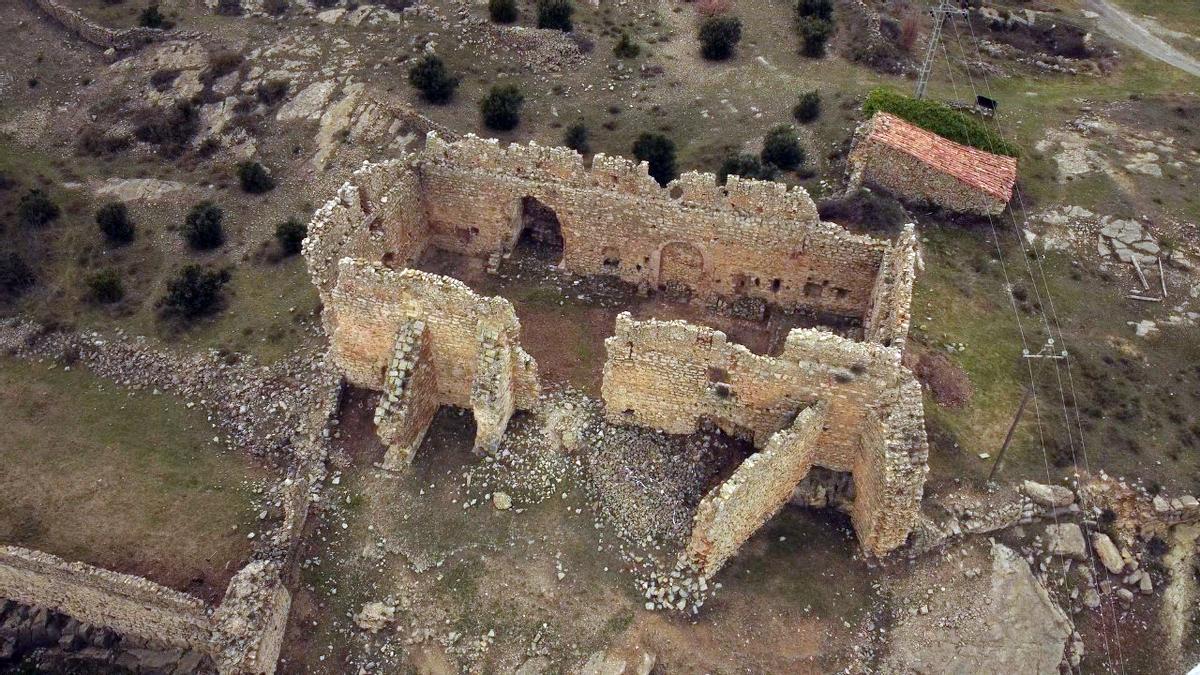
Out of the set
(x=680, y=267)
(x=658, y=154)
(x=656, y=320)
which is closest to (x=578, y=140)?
→ (x=658, y=154)

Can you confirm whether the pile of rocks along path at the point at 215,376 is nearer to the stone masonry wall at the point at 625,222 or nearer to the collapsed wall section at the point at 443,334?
the collapsed wall section at the point at 443,334

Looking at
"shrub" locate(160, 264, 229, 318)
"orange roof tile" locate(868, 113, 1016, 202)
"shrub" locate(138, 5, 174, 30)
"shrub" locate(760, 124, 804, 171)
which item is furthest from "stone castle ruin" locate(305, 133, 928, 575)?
"shrub" locate(138, 5, 174, 30)

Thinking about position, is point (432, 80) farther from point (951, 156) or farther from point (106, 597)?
point (106, 597)

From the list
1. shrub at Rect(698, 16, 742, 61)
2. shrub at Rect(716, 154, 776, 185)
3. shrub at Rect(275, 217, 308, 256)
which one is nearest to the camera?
shrub at Rect(275, 217, 308, 256)

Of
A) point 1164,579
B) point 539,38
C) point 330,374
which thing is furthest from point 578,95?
point 1164,579

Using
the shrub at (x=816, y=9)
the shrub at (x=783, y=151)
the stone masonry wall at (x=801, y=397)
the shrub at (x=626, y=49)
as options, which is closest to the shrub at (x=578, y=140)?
the shrub at (x=626, y=49)

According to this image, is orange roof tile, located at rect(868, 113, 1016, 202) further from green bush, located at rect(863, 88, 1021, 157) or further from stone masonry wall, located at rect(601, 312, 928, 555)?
stone masonry wall, located at rect(601, 312, 928, 555)
